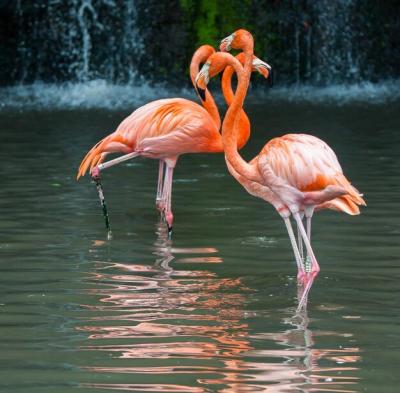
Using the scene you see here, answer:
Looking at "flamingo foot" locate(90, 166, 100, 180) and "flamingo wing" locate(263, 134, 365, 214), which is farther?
"flamingo foot" locate(90, 166, 100, 180)

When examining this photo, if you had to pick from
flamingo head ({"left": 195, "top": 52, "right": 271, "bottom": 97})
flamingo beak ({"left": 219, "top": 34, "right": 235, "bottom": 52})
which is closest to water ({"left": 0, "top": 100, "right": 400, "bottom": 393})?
flamingo head ({"left": 195, "top": 52, "right": 271, "bottom": 97})

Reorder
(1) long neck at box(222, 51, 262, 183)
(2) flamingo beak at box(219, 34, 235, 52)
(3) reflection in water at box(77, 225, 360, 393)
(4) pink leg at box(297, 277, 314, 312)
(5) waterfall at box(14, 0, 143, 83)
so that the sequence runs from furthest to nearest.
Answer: (5) waterfall at box(14, 0, 143, 83), (2) flamingo beak at box(219, 34, 235, 52), (1) long neck at box(222, 51, 262, 183), (4) pink leg at box(297, 277, 314, 312), (3) reflection in water at box(77, 225, 360, 393)

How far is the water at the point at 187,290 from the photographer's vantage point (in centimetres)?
463

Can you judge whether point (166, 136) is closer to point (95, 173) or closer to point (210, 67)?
point (95, 173)

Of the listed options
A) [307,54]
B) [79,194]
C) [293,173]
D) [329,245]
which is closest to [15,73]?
[307,54]

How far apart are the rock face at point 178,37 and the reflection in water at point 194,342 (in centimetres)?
1097

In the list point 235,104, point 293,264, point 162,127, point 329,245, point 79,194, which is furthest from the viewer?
point 79,194

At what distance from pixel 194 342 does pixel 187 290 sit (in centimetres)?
102

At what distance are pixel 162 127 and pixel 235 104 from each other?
1798 millimetres

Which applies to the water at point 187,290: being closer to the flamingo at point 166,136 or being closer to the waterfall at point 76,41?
the flamingo at point 166,136

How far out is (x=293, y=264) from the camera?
262 inches

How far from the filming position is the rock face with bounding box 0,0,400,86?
17078 millimetres

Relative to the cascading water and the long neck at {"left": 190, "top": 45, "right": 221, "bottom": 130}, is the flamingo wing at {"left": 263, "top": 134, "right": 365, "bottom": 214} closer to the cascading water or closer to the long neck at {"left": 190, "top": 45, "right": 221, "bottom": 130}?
the long neck at {"left": 190, "top": 45, "right": 221, "bottom": 130}

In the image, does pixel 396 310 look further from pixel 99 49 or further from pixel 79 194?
pixel 99 49
